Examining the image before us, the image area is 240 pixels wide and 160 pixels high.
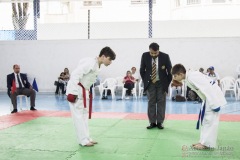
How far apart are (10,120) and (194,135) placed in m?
4.27

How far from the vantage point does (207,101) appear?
15.0ft

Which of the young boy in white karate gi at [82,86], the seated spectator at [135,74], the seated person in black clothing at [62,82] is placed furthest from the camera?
the seated person in black clothing at [62,82]

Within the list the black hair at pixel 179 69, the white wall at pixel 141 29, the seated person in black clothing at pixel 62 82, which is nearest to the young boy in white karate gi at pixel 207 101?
the black hair at pixel 179 69

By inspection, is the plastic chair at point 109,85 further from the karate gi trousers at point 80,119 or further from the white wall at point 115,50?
the karate gi trousers at point 80,119

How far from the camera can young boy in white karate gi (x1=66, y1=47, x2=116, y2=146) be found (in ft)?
15.6

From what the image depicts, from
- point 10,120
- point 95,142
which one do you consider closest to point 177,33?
point 10,120

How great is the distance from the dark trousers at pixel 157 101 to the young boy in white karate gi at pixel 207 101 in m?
1.68

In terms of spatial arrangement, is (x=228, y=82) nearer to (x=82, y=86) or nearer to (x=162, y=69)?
(x=162, y=69)

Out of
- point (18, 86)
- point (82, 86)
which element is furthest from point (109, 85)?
point (82, 86)

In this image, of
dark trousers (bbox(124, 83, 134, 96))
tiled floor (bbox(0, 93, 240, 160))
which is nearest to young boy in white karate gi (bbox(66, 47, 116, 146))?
tiled floor (bbox(0, 93, 240, 160))

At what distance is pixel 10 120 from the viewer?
7.50 m

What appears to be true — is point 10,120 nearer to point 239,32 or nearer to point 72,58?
point 72,58

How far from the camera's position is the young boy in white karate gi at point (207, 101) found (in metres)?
4.48

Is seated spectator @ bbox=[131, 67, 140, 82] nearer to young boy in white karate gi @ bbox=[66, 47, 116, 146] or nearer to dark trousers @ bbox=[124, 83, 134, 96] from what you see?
dark trousers @ bbox=[124, 83, 134, 96]
